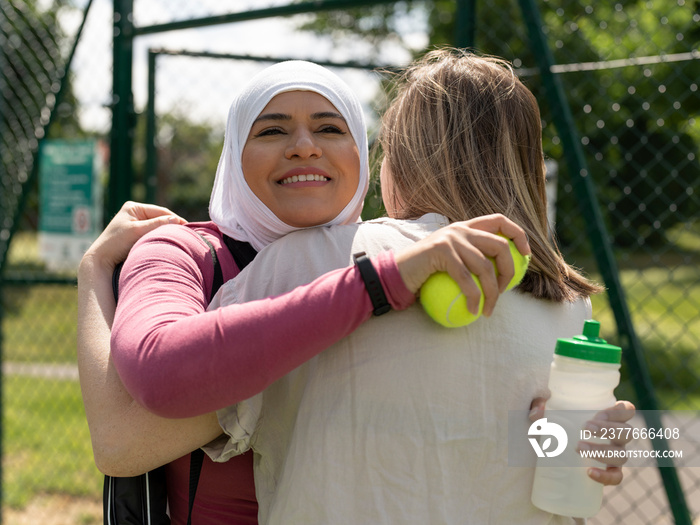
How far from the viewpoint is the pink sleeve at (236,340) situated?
3.60 ft

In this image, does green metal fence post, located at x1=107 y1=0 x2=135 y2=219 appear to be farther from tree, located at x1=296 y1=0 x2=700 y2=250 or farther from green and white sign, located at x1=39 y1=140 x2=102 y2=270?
tree, located at x1=296 y1=0 x2=700 y2=250

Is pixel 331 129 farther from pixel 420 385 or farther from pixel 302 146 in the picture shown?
pixel 420 385

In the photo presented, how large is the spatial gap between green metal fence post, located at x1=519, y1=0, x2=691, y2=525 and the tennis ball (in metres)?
1.66

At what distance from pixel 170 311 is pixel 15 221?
299 centimetres

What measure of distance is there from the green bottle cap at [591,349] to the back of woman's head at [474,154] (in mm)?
129

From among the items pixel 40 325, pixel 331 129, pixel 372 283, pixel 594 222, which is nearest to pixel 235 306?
pixel 372 283

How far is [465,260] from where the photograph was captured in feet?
3.69

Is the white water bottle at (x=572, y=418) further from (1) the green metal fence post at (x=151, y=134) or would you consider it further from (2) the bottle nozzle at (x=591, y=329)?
(1) the green metal fence post at (x=151, y=134)

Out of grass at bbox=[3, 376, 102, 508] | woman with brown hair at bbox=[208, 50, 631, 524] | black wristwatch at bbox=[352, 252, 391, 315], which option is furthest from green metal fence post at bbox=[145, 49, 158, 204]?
black wristwatch at bbox=[352, 252, 391, 315]

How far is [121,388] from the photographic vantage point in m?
1.33

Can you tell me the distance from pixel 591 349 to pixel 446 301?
0.31 meters

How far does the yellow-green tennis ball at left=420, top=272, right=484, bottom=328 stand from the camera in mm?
1126

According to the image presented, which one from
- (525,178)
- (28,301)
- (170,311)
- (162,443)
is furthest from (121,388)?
(28,301)

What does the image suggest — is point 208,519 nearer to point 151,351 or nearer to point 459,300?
point 151,351
